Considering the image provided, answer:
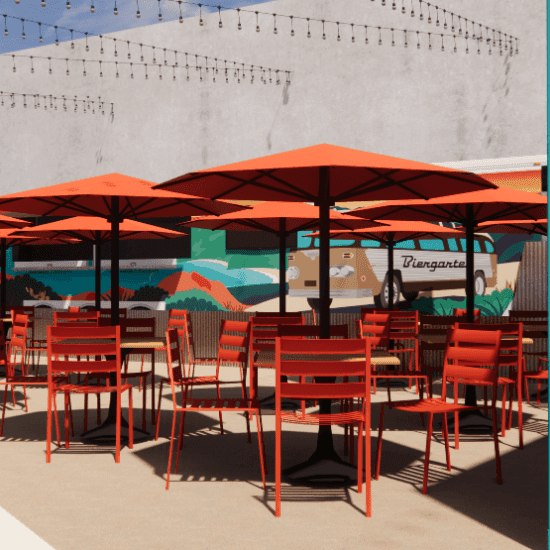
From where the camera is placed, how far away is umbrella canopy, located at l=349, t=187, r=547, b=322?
20.3 ft

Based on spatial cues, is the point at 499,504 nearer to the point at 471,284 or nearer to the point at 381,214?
the point at 471,284

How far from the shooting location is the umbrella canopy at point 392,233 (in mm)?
9109

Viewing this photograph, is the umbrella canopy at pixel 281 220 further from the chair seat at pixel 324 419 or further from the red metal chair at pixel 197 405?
the chair seat at pixel 324 419

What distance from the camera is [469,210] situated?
6.96 m

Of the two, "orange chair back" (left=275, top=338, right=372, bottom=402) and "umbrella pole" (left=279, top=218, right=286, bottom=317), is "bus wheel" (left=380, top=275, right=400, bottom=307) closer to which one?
"umbrella pole" (left=279, top=218, right=286, bottom=317)

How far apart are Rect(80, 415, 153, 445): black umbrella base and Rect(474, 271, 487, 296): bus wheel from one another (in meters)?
9.15

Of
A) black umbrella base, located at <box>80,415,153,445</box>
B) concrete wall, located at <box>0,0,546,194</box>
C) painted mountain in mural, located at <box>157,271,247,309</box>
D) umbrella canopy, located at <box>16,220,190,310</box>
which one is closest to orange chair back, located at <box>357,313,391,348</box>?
black umbrella base, located at <box>80,415,153,445</box>

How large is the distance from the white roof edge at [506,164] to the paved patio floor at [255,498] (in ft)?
26.5

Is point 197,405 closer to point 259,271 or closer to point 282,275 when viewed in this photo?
point 282,275

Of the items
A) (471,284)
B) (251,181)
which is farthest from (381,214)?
(251,181)

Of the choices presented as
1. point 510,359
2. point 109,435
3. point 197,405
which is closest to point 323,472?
point 197,405

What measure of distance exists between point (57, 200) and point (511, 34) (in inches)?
444

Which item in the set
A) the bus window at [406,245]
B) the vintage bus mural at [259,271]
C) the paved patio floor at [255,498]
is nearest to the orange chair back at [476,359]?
the paved patio floor at [255,498]

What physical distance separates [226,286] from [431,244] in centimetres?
436
